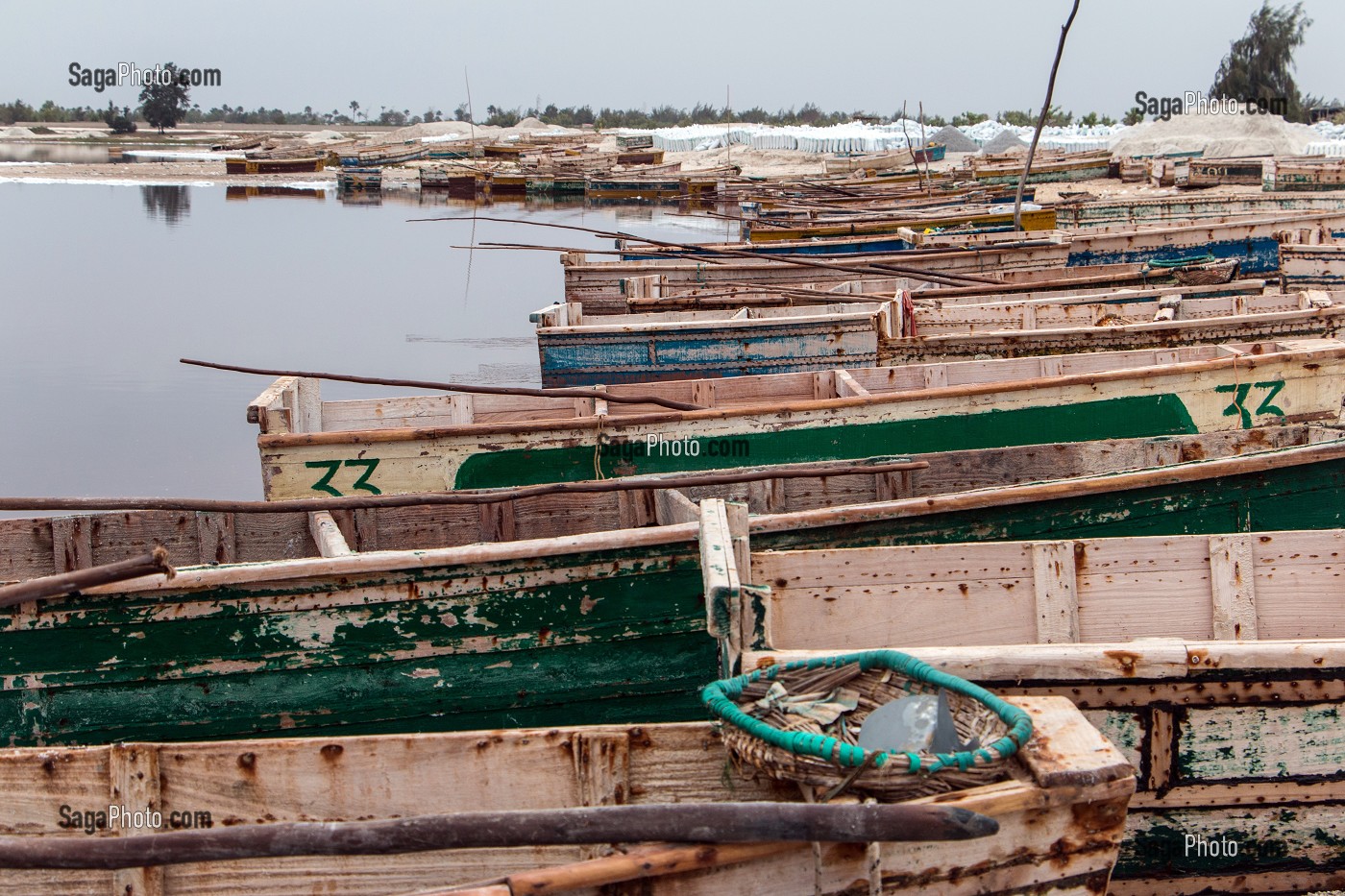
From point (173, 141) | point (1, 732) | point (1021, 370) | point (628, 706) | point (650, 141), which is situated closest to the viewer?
point (1, 732)

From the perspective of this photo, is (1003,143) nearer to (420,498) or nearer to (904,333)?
(904,333)

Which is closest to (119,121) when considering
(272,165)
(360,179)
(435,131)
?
(435,131)

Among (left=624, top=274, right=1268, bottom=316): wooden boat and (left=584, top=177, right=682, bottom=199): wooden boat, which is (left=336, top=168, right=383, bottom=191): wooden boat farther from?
(left=624, top=274, right=1268, bottom=316): wooden boat

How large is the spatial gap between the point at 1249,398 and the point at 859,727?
21.3ft

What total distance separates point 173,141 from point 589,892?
118 m

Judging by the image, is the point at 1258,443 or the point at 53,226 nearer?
the point at 1258,443

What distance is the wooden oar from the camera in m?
4.68

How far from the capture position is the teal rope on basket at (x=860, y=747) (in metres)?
3.28

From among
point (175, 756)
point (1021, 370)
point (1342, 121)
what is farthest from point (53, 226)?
point (1342, 121)

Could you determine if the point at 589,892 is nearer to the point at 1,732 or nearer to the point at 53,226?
the point at 1,732

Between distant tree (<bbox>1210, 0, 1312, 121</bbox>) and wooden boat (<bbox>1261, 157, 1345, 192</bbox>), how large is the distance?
40.8 meters

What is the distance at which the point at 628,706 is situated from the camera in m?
5.68

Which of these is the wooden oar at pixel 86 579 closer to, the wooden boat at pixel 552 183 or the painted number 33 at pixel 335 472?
the painted number 33 at pixel 335 472

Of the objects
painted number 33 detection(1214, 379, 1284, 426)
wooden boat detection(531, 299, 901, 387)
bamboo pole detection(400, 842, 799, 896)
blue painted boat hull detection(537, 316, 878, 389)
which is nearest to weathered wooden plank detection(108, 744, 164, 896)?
bamboo pole detection(400, 842, 799, 896)
